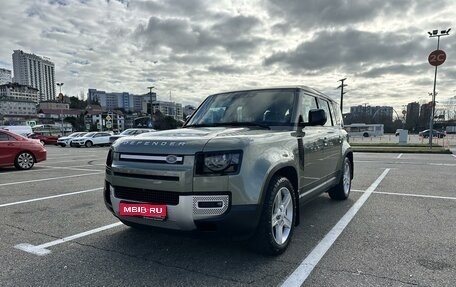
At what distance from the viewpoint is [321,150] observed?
476 cm

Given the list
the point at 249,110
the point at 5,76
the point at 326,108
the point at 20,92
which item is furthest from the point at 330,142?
the point at 5,76

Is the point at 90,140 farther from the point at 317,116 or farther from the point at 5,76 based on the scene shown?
the point at 5,76

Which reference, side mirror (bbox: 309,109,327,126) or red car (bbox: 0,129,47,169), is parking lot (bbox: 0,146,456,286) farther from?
red car (bbox: 0,129,47,169)

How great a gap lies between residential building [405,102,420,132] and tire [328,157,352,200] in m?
100

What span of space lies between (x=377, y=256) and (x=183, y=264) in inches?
81.0

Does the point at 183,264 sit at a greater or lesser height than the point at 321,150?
lesser

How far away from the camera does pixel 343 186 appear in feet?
20.0

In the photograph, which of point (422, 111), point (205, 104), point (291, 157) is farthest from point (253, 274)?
point (422, 111)

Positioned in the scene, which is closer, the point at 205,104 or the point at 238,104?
the point at 238,104

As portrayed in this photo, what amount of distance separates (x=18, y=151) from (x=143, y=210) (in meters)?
10.1

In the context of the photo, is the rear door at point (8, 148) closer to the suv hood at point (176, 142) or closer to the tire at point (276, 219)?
the suv hood at point (176, 142)

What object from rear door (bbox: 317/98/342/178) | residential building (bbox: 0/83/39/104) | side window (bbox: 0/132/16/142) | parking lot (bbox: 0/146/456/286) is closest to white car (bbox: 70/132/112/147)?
side window (bbox: 0/132/16/142)

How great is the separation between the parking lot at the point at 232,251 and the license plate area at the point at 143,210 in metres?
0.24

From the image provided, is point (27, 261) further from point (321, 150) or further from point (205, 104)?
point (321, 150)
